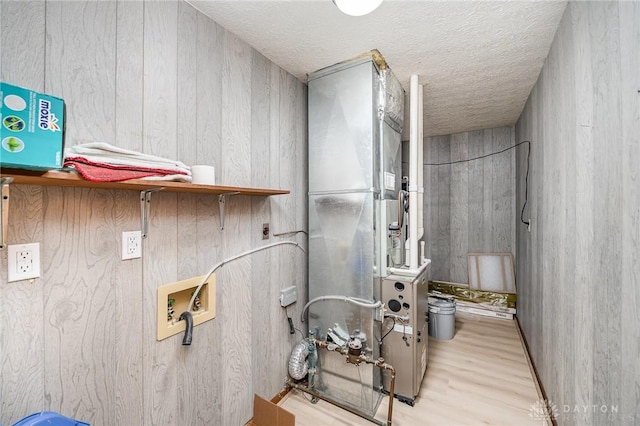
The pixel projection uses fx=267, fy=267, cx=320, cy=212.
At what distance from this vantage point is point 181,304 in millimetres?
1425

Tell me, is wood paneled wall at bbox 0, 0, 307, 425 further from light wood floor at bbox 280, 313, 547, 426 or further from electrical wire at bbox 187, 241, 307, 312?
light wood floor at bbox 280, 313, 547, 426


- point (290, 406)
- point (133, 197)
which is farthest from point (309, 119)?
point (290, 406)

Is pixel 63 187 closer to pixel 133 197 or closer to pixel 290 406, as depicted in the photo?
pixel 133 197

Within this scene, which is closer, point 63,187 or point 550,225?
point 63,187

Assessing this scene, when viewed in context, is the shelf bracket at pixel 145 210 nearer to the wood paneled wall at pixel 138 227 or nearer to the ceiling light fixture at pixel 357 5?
the wood paneled wall at pixel 138 227

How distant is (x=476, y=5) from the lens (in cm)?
141

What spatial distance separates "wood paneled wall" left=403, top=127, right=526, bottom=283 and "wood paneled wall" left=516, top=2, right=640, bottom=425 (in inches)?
76.7

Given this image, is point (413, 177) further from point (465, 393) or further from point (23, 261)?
point (23, 261)

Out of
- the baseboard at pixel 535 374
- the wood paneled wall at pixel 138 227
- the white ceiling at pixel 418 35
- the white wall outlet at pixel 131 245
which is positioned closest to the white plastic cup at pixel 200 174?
the wood paneled wall at pixel 138 227

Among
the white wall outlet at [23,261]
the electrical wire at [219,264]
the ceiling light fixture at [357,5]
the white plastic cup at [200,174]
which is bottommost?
the electrical wire at [219,264]

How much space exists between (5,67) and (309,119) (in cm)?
160

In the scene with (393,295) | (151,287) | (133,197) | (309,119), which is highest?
(309,119)

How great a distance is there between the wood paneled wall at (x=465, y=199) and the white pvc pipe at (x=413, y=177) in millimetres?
1996

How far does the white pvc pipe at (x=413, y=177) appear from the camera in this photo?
2.14 meters
